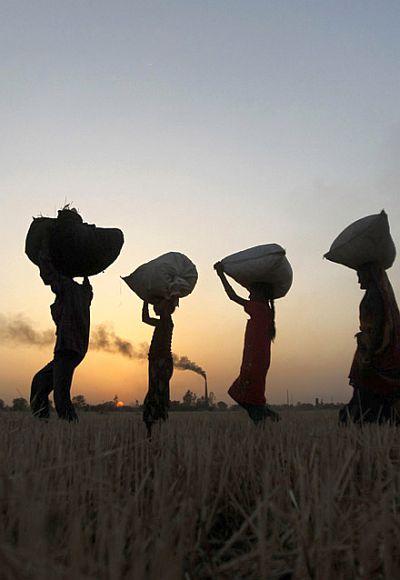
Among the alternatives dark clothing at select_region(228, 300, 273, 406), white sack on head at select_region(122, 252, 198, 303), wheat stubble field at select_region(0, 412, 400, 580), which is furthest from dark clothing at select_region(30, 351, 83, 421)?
wheat stubble field at select_region(0, 412, 400, 580)

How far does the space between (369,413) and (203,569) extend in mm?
4366

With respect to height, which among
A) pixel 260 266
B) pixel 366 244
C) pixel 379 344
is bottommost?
pixel 379 344

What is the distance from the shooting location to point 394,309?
5.50m

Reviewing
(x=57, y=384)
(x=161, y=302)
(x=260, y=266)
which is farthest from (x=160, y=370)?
(x=260, y=266)

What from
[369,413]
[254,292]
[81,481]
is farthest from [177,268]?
[81,481]

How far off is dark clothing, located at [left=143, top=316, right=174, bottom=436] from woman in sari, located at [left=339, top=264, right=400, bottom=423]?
158cm

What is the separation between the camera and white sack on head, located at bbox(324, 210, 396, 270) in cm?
545

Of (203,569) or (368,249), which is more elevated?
(368,249)

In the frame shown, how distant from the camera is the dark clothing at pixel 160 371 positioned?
16.6 feet

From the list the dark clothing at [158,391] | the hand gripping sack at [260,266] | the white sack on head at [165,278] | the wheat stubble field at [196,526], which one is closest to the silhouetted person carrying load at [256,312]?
the hand gripping sack at [260,266]

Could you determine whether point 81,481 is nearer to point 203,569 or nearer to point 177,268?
point 203,569

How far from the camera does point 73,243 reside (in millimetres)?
5738

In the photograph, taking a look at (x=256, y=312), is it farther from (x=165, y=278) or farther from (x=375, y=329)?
(x=375, y=329)

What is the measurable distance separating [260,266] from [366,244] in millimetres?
960
